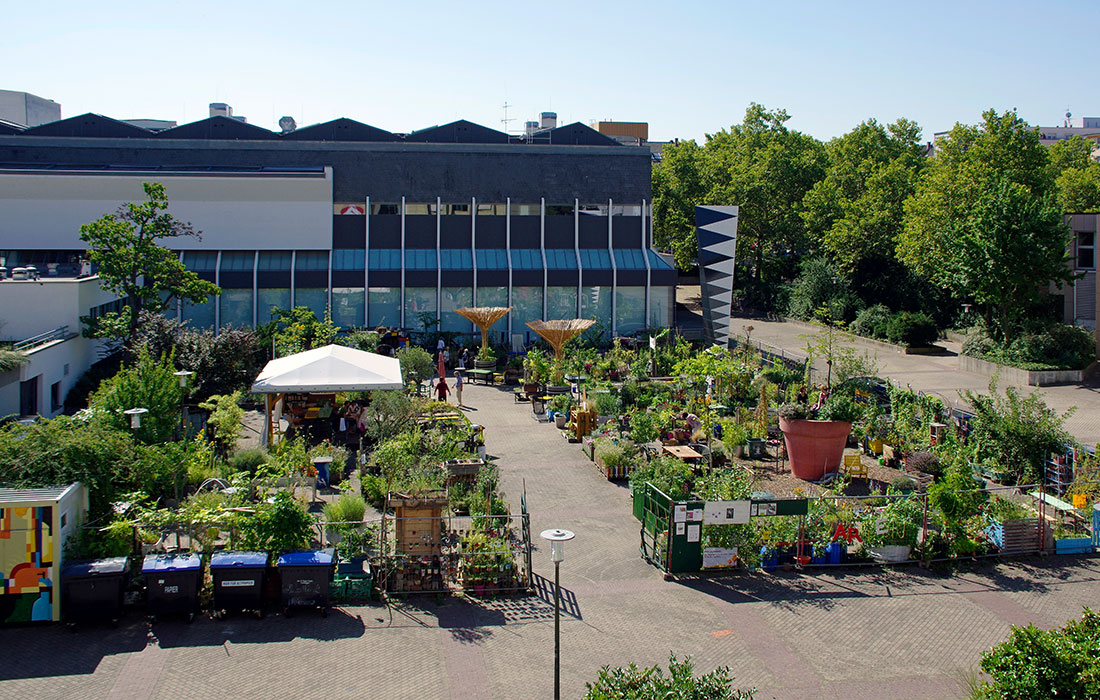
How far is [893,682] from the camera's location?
1239cm

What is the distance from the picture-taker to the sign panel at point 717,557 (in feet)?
52.9

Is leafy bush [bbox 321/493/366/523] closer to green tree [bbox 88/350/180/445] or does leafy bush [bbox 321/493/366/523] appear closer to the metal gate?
green tree [bbox 88/350/180/445]

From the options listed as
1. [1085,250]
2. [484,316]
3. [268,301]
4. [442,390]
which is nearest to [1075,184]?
[1085,250]

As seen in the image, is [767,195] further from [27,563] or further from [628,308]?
[27,563]

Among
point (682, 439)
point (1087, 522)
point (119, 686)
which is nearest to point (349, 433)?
point (682, 439)

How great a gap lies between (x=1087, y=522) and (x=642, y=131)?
306 feet

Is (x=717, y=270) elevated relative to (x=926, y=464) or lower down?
elevated

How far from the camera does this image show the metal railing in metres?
25.0

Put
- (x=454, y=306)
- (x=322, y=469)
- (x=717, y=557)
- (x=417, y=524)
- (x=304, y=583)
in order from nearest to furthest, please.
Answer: (x=304, y=583) < (x=417, y=524) < (x=717, y=557) < (x=322, y=469) < (x=454, y=306)

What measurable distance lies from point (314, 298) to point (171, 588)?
2806cm

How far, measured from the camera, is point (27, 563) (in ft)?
43.9

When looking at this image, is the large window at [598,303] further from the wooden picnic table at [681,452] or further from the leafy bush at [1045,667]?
the leafy bush at [1045,667]

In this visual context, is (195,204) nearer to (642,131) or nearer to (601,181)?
(601,181)

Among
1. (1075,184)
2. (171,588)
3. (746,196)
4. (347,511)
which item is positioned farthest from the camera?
(746,196)
